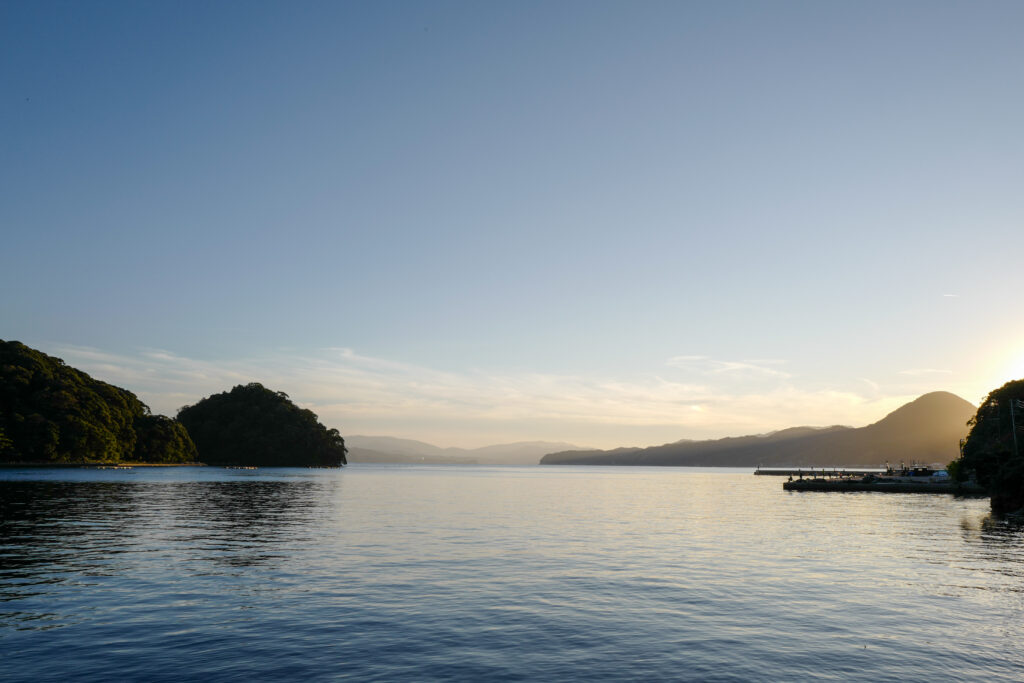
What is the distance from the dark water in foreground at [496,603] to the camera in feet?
65.8

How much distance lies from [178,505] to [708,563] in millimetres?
66532

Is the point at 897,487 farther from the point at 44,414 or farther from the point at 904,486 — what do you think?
the point at 44,414

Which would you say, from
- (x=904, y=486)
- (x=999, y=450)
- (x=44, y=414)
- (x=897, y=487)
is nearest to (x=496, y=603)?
(x=999, y=450)

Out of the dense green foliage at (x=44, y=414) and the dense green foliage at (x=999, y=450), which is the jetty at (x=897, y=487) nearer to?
the dense green foliage at (x=999, y=450)

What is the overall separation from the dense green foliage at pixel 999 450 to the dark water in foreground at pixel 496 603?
93.8 feet

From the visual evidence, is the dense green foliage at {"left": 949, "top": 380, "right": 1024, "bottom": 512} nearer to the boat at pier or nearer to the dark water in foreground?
the boat at pier

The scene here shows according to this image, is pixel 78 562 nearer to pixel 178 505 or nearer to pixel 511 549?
pixel 511 549

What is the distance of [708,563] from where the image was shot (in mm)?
41625

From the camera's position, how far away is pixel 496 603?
2853cm

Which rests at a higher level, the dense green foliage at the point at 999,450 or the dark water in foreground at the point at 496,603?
the dense green foliage at the point at 999,450

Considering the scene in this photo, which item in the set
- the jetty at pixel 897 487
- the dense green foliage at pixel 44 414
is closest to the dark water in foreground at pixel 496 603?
the jetty at pixel 897 487

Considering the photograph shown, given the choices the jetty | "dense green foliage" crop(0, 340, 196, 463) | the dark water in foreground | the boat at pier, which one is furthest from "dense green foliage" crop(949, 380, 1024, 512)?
"dense green foliage" crop(0, 340, 196, 463)

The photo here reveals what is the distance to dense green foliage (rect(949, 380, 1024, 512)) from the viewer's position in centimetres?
8150

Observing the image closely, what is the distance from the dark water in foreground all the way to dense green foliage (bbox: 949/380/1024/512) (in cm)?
2859
